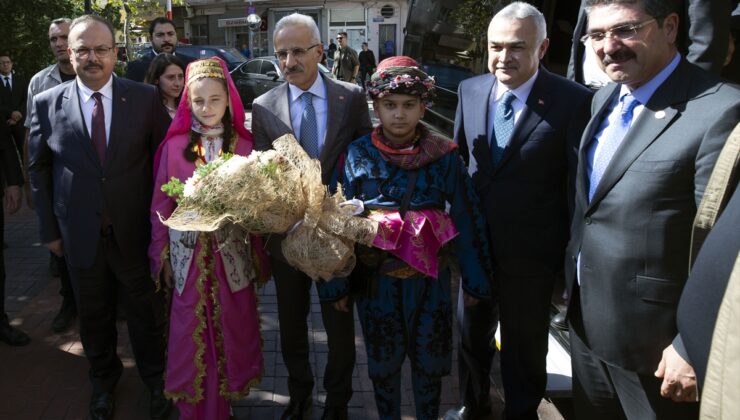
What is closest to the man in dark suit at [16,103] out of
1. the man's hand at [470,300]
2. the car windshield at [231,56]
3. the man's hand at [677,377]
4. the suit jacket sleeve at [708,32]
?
the man's hand at [470,300]

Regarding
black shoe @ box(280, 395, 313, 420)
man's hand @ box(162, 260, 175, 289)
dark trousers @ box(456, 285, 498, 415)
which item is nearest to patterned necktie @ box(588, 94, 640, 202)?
dark trousers @ box(456, 285, 498, 415)

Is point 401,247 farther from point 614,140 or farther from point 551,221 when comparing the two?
point 614,140

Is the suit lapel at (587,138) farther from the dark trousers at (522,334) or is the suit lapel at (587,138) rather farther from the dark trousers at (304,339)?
the dark trousers at (304,339)

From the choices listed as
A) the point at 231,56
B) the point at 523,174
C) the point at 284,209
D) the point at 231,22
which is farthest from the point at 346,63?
the point at 231,22

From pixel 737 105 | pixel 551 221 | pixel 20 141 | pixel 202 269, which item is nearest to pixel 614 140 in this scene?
pixel 737 105

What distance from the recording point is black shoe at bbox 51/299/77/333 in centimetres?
406

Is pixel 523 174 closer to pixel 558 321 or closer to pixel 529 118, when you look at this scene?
pixel 529 118

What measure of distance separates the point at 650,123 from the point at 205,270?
6.62 ft

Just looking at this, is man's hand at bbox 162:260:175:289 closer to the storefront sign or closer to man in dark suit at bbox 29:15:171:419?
man in dark suit at bbox 29:15:171:419

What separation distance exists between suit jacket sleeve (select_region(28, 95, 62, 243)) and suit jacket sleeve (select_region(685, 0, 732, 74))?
3.13 m

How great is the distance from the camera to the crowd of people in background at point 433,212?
188 centimetres

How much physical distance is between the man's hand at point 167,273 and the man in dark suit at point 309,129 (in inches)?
20.1

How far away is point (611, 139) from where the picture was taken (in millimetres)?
2059

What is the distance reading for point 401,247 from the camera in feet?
7.84
